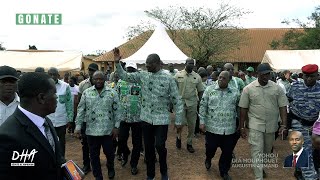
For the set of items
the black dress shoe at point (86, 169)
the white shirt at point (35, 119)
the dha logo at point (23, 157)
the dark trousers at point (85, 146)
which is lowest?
the black dress shoe at point (86, 169)

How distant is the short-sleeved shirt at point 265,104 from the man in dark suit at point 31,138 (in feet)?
13.1

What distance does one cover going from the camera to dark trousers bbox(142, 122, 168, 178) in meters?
5.72

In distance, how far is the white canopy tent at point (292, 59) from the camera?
1475 centimetres

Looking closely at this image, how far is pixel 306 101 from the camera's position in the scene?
5.60m

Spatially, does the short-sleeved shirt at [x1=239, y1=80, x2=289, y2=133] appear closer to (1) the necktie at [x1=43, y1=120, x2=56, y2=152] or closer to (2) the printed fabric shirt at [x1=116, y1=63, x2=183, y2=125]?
(2) the printed fabric shirt at [x1=116, y1=63, x2=183, y2=125]

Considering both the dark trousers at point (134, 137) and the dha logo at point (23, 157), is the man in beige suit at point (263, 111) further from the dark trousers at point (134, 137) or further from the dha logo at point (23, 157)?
the dha logo at point (23, 157)

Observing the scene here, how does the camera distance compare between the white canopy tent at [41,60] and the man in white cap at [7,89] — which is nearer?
the man in white cap at [7,89]

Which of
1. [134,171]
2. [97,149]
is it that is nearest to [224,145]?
[134,171]

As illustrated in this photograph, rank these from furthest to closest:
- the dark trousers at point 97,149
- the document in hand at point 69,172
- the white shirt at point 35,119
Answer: the dark trousers at point 97,149 → the document in hand at point 69,172 → the white shirt at point 35,119

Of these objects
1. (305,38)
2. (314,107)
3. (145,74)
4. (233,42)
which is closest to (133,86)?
(145,74)

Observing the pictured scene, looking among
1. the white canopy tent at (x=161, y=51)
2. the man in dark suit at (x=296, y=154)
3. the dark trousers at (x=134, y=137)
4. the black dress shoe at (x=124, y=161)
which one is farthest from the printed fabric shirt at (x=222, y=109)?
the white canopy tent at (x=161, y=51)

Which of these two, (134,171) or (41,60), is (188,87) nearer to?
(134,171)

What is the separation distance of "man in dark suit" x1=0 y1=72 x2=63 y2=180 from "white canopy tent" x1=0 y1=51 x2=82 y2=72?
1174 centimetres

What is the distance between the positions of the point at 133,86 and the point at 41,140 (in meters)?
4.59
